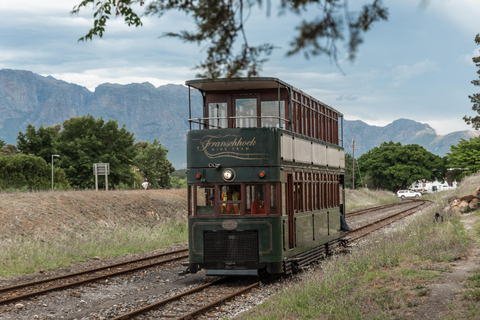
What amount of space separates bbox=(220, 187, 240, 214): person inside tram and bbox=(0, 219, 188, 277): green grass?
6198 millimetres

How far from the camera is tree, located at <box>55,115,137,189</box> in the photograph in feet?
202

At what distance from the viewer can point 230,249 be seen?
13453 mm

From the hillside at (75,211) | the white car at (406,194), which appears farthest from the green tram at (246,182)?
the white car at (406,194)

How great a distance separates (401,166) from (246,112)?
91327 millimetres

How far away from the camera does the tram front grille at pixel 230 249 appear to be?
13.4 meters

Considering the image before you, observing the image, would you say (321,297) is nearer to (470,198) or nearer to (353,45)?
(353,45)

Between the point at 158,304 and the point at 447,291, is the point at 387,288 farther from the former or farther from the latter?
the point at 158,304

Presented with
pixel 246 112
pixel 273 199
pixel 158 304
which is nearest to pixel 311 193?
pixel 273 199

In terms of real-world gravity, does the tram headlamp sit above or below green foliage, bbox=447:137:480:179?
below

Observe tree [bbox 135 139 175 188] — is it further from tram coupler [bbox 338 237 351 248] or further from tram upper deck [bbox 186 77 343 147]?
tram upper deck [bbox 186 77 343 147]

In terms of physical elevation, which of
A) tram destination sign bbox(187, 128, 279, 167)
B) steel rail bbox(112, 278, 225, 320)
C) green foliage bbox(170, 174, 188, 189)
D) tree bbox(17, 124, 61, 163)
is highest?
tree bbox(17, 124, 61, 163)

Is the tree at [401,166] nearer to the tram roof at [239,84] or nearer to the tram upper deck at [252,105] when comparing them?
the tram upper deck at [252,105]

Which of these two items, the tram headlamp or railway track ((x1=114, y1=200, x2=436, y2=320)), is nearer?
railway track ((x1=114, y1=200, x2=436, y2=320))

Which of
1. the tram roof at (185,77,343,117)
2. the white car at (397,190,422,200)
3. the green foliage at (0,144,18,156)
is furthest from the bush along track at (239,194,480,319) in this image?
the green foliage at (0,144,18,156)
